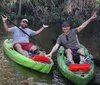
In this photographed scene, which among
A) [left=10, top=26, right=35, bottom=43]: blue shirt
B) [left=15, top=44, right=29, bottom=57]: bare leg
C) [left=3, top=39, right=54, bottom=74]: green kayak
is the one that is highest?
[left=10, top=26, right=35, bottom=43]: blue shirt

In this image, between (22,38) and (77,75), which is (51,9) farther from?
(77,75)

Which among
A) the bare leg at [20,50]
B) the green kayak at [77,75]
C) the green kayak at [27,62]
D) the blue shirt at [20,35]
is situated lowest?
the green kayak at [77,75]

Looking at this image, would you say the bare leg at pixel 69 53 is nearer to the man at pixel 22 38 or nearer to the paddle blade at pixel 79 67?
the paddle blade at pixel 79 67

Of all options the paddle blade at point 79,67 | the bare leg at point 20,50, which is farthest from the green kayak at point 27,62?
the paddle blade at point 79,67

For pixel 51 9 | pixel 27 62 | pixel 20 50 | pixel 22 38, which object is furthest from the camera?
pixel 51 9

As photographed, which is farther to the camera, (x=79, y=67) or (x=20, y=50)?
(x=20, y=50)

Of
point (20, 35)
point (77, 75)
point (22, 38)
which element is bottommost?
point (77, 75)

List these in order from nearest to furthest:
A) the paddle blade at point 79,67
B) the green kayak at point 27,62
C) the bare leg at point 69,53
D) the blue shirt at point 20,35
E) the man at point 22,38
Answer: the paddle blade at point 79,67 < the bare leg at point 69,53 < the green kayak at point 27,62 < the man at point 22,38 < the blue shirt at point 20,35

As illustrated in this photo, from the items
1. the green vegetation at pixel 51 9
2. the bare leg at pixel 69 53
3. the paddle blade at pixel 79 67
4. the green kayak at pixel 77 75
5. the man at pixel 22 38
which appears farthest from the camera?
the green vegetation at pixel 51 9

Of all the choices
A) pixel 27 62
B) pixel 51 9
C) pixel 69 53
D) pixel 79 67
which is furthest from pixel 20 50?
pixel 51 9

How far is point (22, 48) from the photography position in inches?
476

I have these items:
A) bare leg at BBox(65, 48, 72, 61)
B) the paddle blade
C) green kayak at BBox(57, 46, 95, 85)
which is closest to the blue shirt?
bare leg at BBox(65, 48, 72, 61)

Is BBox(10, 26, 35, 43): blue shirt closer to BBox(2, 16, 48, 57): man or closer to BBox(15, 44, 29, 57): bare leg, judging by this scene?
BBox(2, 16, 48, 57): man

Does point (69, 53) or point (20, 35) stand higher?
point (20, 35)
